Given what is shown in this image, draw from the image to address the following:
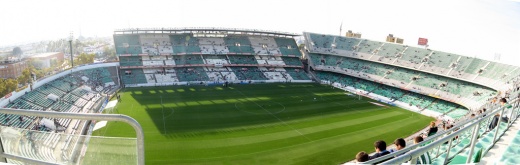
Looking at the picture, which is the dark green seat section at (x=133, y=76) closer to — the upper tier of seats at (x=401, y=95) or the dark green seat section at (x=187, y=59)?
the dark green seat section at (x=187, y=59)

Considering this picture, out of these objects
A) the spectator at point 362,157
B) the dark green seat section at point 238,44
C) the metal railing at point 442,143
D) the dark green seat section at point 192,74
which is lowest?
the dark green seat section at point 192,74

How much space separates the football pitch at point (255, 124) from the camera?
73.0ft

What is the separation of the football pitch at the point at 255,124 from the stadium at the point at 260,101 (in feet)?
0.45

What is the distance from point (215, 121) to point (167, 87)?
18.1 metres

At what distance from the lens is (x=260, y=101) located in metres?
38.8

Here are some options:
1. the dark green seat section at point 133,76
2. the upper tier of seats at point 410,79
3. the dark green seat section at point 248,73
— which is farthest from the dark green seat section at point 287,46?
the dark green seat section at point 133,76

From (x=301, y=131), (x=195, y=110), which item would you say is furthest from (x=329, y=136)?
(x=195, y=110)

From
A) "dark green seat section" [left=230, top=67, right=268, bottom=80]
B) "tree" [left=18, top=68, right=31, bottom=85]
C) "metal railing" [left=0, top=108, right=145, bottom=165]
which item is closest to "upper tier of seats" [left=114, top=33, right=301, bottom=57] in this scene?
"dark green seat section" [left=230, top=67, right=268, bottom=80]

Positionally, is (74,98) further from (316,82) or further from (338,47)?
(338,47)

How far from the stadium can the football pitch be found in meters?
0.14

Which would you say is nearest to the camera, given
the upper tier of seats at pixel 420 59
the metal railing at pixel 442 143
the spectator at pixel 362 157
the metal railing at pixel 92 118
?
the metal railing at pixel 92 118

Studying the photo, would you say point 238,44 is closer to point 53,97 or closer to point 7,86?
point 53,97

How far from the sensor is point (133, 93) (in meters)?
39.8

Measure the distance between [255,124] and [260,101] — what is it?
952 cm
